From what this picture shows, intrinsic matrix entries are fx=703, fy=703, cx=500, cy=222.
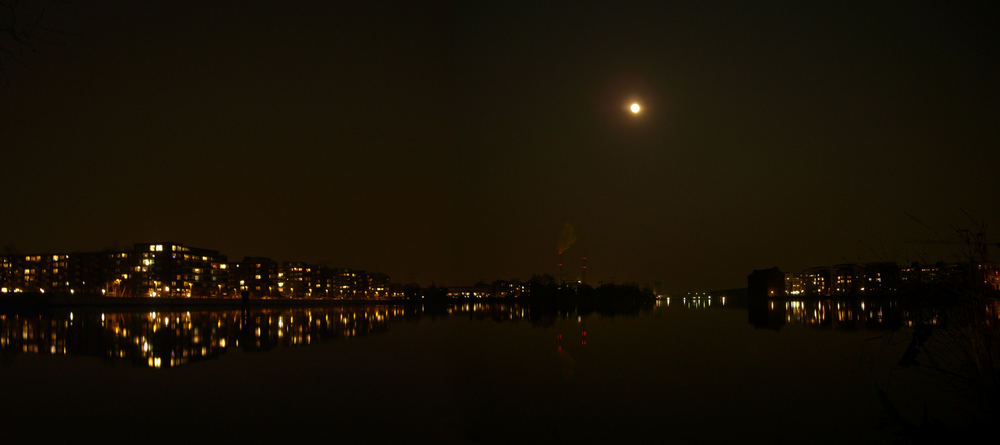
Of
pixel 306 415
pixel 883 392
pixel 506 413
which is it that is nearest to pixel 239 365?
pixel 306 415

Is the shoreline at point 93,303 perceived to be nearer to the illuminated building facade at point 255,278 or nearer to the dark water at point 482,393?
the dark water at point 482,393

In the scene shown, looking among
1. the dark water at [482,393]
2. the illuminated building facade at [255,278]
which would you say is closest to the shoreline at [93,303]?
the dark water at [482,393]

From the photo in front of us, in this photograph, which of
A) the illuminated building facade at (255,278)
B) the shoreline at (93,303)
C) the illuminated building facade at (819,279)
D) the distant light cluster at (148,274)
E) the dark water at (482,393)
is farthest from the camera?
the illuminated building facade at (255,278)

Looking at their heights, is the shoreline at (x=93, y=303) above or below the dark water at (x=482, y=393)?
below

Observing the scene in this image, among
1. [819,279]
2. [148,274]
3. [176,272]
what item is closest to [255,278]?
[176,272]

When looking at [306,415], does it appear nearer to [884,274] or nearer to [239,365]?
[239,365]

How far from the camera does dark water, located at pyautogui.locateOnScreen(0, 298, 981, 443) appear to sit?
978 centimetres

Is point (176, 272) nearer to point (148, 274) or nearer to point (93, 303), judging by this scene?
point (148, 274)

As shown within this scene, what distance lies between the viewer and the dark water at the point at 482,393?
9.78 m

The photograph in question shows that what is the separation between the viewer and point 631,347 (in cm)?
2184

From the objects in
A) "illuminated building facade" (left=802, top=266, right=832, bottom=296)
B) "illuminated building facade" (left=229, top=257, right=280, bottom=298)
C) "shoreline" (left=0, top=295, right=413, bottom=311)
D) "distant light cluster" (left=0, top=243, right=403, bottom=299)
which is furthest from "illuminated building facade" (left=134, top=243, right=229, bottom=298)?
"illuminated building facade" (left=802, top=266, right=832, bottom=296)

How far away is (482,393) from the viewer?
12.7 m

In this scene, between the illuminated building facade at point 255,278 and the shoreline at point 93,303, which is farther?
the illuminated building facade at point 255,278

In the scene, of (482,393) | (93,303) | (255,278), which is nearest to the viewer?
(482,393)
